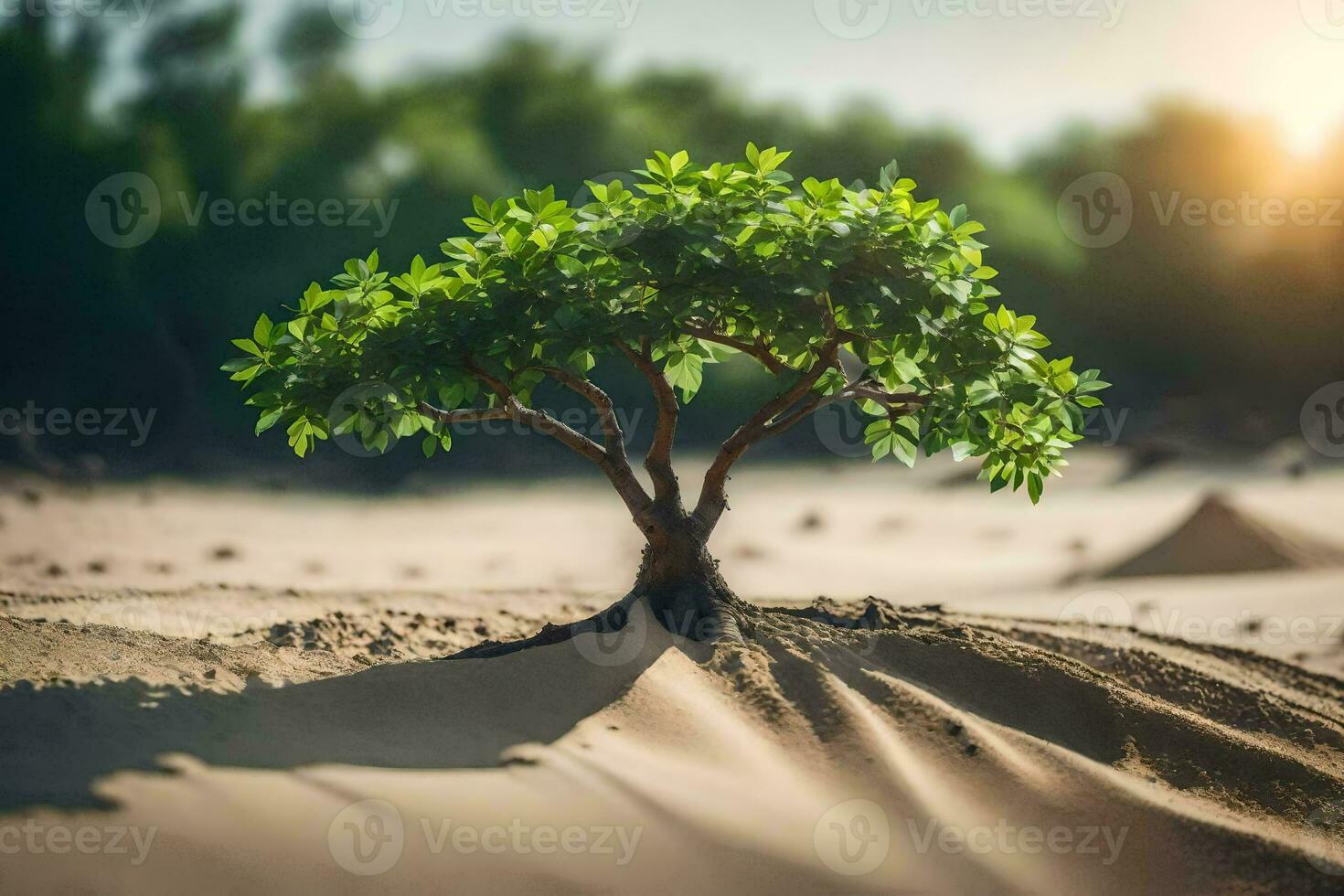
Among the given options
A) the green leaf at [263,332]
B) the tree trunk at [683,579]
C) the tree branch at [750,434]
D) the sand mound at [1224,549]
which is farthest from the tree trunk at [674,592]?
the sand mound at [1224,549]

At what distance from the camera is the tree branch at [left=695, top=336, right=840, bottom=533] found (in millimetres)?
4891

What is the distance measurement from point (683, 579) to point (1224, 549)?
195 inches

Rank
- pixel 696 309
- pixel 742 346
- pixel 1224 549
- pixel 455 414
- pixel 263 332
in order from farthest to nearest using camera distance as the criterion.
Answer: pixel 1224 549 → pixel 742 346 → pixel 455 414 → pixel 263 332 → pixel 696 309

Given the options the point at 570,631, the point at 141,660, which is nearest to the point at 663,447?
the point at 570,631

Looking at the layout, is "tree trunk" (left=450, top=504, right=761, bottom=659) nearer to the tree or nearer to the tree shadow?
the tree

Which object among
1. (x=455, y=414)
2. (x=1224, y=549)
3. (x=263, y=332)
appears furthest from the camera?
(x=1224, y=549)

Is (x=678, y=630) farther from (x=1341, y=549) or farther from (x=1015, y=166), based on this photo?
(x=1015, y=166)

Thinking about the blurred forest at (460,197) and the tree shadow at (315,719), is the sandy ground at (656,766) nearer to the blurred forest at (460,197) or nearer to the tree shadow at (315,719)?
the tree shadow at (315,719)

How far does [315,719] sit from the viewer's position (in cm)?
414

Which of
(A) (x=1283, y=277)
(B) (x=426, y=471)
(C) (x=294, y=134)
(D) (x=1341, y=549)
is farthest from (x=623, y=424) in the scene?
(A) (x=1283, y=277)

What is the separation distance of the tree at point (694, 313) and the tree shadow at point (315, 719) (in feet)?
2.58

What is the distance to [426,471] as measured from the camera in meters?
13.7

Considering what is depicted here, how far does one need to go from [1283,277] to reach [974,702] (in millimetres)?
14892

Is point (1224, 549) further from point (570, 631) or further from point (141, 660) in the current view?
point (141, 660)
